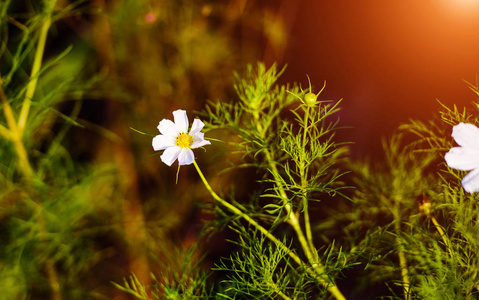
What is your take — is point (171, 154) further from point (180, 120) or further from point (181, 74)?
point (181, 74)

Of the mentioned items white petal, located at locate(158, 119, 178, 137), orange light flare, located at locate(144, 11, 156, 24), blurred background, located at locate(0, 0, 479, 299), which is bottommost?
white petal, located at locate(158, 119, 178, 137)

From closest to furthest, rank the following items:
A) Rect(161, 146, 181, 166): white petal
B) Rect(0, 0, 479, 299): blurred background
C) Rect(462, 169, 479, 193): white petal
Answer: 1. Rect(462, 169, 479, 193): white petal
2. Rect(161, 146, 181, 166): white petal
3. Rect(0, 0, 479, 299): blurred background

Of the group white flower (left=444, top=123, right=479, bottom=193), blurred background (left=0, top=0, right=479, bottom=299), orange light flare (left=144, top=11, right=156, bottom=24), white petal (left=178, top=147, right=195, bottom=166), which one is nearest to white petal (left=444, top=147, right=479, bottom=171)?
white flower (left=444, top=123, right=479, bottom=193)

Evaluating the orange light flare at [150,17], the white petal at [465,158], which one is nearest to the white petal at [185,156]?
the white petal at [465,158]

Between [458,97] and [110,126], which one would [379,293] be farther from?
[110,126]

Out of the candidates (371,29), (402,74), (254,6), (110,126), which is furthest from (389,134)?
(110,126)

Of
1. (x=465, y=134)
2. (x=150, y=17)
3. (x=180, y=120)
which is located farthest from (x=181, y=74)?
(x=465, y=134)

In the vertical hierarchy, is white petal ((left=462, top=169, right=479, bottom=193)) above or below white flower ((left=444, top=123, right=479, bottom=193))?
below

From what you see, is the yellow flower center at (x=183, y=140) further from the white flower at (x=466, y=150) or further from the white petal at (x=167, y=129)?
the white flower at (x=466, y=150)

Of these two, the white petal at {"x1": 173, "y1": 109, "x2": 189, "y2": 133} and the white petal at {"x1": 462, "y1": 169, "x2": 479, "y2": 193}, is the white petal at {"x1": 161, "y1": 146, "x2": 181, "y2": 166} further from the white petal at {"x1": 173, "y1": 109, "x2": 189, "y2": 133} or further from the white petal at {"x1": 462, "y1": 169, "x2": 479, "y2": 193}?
the white petal at {"x1": 462, "y1": 169, "x2": 479, "y2": 193}
